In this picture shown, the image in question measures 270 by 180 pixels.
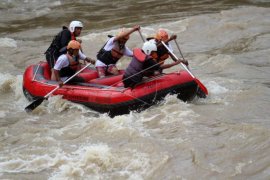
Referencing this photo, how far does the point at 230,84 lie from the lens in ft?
32.2

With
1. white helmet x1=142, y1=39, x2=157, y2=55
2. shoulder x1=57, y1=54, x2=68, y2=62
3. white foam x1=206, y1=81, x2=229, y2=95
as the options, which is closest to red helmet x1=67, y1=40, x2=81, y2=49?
shoulder x1=57, y1=54, x2=68, y2=62

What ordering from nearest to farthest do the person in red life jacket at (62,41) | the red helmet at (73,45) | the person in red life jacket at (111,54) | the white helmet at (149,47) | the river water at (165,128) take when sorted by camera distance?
the river water at (165,128)
the white helmet at (149,47)
the red helmet at (73,45)
the person in red life jacket at (111,54)
the person in red life jacket at (62,41)

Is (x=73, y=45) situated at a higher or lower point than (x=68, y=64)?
higher

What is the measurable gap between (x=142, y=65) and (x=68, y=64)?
5.48ft

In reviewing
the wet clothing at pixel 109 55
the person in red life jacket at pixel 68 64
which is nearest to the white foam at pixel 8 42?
the person in red life jacket at pixel 68 64

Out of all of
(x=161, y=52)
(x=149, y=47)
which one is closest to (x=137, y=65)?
(x=149, y=47)

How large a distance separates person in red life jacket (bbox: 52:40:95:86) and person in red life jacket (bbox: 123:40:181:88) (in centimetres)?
118

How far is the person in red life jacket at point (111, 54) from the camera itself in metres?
9.13

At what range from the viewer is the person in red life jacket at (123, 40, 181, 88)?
8.20 metres

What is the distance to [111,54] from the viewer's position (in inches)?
364

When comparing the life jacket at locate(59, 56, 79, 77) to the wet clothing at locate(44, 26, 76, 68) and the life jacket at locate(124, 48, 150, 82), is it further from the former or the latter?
the life jacket at locate(124, 48, 150, 82)

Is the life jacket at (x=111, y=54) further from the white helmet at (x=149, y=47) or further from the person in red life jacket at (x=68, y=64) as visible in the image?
the white helmet at (x=149, y=47)

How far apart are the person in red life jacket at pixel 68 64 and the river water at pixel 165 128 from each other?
1.63 ft

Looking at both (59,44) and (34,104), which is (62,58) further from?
(34,104)
